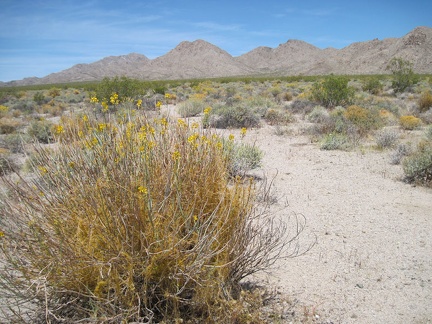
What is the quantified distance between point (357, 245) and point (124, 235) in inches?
135

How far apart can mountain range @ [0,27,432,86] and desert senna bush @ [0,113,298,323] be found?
80.5 m

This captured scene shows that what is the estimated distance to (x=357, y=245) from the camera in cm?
459

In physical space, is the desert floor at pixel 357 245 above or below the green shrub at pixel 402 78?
below

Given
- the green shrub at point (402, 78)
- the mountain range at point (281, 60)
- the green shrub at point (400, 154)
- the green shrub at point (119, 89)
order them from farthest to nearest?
the mountain range at point (281, 60) < the green shrub at point (402, 78) < the green shrub at point (119, 89) < the green shrub at point (400, 154)

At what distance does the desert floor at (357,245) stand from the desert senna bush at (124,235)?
116 centimetres

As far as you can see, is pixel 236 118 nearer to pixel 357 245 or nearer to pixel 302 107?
pixel 302 107

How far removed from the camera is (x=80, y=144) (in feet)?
9.76

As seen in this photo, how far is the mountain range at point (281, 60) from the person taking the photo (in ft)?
277

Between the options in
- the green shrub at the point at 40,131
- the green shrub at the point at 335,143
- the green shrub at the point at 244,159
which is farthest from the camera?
the green shrub at the point at 40,131

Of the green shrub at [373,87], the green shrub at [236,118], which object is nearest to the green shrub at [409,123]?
the green shrub at [236,118]

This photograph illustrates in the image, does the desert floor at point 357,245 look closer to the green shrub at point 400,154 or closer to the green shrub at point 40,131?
the green shrub at point 400,154

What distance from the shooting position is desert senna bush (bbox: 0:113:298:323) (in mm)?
2295

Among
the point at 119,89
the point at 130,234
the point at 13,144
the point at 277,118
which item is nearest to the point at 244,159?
the point at 130,234

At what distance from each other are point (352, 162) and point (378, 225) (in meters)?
3.66
